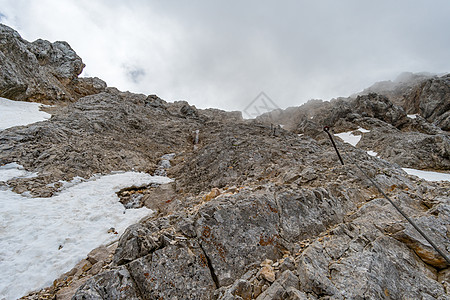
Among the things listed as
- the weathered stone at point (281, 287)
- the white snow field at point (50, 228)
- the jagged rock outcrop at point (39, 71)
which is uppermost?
the jagged rock outcrop at point (39, 71)

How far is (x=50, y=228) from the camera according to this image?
798 centimetres

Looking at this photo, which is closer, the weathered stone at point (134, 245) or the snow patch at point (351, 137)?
the weathered stone at point (134, 245)

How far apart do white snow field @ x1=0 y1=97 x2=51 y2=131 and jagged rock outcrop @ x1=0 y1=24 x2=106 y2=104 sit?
1.74 m

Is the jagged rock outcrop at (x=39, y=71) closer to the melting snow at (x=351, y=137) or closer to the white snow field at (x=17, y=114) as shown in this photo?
the white snow field at (x=17, y=114)

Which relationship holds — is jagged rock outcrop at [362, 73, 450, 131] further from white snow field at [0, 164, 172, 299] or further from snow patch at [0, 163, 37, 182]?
snow patch at [0, 163, 37, 182]

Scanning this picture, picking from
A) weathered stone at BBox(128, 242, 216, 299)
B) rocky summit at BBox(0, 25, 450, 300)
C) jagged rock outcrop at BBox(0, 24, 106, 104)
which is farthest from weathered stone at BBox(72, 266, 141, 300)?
jagged rock outcrop at BBox(0, 24, 106, 104)

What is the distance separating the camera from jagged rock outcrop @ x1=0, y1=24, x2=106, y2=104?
80.5ft

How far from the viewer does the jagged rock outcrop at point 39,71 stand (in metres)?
24.5

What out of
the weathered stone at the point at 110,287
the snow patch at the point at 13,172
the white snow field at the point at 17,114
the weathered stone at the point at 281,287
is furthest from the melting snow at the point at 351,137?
the white snow field at the point at 17,114

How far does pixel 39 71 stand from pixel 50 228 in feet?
116

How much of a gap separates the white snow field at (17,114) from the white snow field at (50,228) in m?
9.10

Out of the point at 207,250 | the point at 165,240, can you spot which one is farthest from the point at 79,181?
the point at 207,250

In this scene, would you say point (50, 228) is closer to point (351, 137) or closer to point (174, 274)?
point (174, 274)

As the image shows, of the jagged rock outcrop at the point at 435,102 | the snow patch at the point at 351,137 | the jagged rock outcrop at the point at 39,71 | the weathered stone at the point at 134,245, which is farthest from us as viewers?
the jagged rock outcrop at the point at 435,102
